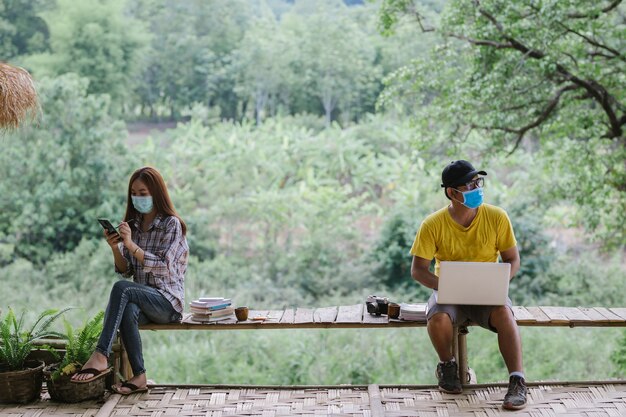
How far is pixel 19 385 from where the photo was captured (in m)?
4.04

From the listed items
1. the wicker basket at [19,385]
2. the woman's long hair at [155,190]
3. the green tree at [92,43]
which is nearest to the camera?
the wicker basket at [19,385]

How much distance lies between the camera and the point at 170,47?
1708 centimetres

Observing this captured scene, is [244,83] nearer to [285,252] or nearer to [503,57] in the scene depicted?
[285,252]

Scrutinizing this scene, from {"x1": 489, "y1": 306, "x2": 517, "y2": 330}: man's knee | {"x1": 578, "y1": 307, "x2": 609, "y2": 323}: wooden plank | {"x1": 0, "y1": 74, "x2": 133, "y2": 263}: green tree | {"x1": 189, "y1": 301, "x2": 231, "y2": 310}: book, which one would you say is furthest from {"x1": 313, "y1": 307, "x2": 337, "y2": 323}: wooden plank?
{"x1": 0, "y1": 74, "x2": 133, "y2": 263}: green tree

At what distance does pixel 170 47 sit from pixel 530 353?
1078 cm

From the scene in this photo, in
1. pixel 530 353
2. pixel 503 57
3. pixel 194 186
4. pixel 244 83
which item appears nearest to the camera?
pixel 503 57

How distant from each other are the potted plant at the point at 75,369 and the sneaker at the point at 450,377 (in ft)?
5.80

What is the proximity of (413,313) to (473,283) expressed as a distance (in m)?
0.45

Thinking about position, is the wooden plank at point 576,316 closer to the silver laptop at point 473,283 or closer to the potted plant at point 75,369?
the silver laptop at point 473,283

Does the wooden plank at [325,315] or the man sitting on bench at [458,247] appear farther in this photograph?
the wooden plank at [325,315]

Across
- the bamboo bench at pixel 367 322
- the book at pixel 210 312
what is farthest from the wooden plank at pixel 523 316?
the book at pixel 210 312

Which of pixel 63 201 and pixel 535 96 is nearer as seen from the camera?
pixel 535 96

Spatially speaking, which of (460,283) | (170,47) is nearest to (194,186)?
(170,47)

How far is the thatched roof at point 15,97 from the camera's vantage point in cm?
412
